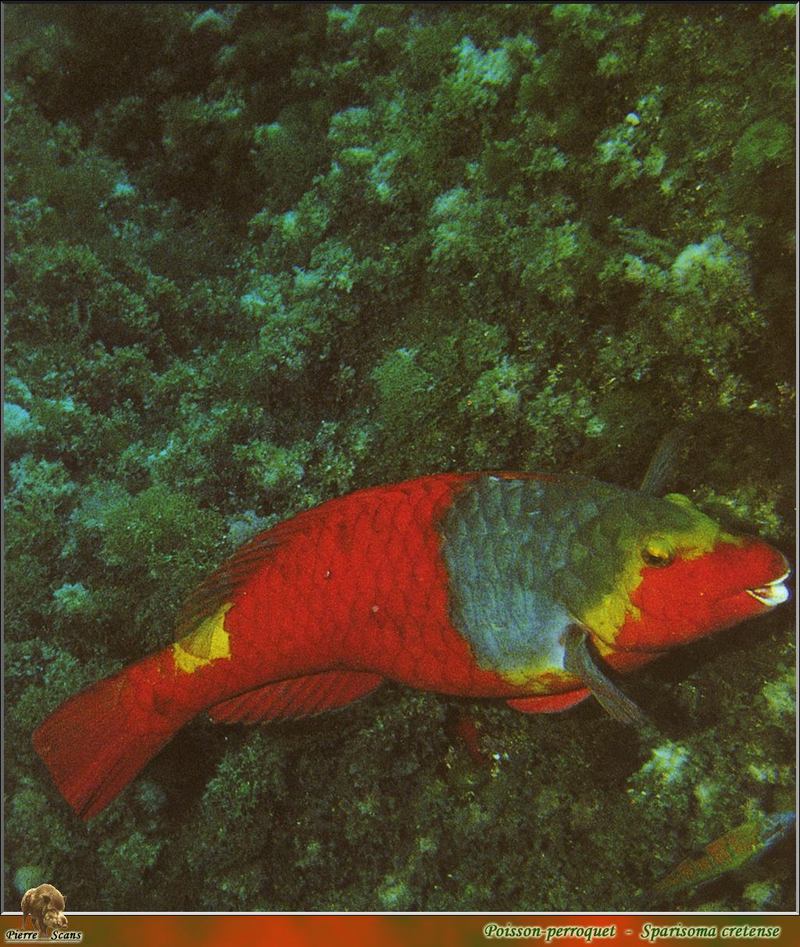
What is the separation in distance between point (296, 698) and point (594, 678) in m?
0.75

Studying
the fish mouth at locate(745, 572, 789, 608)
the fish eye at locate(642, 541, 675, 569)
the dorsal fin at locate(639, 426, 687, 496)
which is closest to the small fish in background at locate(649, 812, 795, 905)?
the fish mouth at locate(745, 572, 789, 608)

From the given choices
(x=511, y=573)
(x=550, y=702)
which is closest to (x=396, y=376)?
(x=511, y=573)

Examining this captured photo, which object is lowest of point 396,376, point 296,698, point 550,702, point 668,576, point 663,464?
point 550,702

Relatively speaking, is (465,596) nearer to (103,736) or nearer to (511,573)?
(511,573)

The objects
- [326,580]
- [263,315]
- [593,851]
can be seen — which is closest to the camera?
[326,580]

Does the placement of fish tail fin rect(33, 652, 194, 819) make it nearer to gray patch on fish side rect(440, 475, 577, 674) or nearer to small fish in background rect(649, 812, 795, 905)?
gray patch on fish side rect(440, 475, 577, 674)

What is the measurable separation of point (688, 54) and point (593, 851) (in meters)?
2.05

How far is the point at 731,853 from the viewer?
163 centimetres

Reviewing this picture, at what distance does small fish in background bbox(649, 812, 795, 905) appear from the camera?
163 cm

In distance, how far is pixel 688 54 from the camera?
1.79m

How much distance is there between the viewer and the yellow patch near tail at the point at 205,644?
1.64 meters

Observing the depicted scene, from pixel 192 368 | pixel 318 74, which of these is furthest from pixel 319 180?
pixel 192 368

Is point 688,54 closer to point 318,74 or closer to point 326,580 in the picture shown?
point 318,74

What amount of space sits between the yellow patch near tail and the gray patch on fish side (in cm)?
55
